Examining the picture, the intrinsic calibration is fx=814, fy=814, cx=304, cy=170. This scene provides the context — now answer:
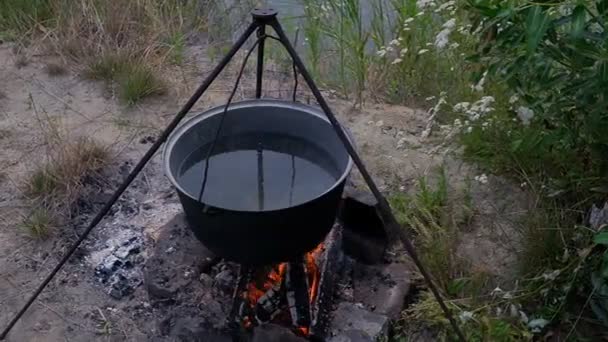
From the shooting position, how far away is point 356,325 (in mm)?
2752

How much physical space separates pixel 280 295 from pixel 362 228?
459 millimetres

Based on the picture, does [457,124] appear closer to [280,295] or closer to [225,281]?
[280,295]

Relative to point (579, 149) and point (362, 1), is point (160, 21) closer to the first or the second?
point (362, 1)

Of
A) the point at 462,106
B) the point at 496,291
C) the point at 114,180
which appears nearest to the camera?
the point at 496,291

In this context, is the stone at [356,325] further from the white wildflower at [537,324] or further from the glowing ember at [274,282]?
the white wildflower at [537,324]

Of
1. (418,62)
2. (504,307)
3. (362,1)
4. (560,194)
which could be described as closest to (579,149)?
(560,194)

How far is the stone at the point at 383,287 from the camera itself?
2883 millimetres

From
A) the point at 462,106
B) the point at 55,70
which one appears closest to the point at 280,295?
the point at 462,106

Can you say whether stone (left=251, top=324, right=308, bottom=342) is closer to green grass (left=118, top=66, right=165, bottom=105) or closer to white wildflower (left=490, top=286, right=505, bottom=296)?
white wildflower (left=490, top=286, right=505, bottom=296)

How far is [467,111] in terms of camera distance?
120 inches

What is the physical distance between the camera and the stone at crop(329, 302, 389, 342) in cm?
270

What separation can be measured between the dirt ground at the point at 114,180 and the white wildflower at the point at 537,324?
347 mm

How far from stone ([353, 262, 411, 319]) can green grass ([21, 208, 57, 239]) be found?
126cm

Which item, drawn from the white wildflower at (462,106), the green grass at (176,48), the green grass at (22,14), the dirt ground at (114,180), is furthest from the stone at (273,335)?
the green grass at (22,14)
